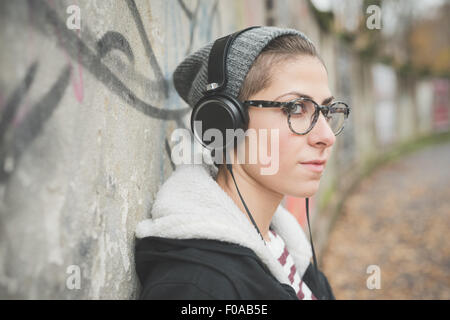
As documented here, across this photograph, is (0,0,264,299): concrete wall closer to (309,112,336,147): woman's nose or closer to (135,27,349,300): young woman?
(135,27,349,300): young woman

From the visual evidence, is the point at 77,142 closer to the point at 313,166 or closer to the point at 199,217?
the point at 199,217

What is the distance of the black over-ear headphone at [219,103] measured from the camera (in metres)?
1.31

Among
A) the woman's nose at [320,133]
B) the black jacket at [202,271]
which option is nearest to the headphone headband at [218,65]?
the woman's nose at [320,133]

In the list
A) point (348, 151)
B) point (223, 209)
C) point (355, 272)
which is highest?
point (348, 151)

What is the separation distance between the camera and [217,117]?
1.34 m

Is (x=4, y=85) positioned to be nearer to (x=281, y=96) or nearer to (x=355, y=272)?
(x=281, y=96)

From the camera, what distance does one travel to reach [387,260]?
15.4ft

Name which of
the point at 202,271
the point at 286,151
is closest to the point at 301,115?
the point at 286,151

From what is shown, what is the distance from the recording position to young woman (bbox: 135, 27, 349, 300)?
1.08m

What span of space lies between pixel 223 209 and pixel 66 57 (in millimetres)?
679

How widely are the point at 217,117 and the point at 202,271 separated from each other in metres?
0.58

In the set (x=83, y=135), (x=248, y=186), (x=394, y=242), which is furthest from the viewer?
(x=394, y=242)

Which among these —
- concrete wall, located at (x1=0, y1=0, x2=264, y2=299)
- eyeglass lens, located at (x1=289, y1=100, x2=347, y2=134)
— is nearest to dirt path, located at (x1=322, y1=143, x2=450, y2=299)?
eyeglass lens, located at (x1=289, y1=100, x2=347, y2=134)
